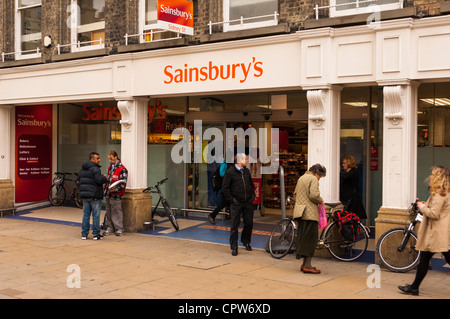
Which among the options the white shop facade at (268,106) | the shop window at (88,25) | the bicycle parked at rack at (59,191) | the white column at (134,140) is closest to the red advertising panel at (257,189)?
the white shop facade at (268,106)

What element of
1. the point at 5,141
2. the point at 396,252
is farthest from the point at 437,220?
the point at 5,141

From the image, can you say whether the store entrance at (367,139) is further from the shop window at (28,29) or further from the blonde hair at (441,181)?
the shop window at (28,29)

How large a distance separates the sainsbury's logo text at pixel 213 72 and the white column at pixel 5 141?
6.06m

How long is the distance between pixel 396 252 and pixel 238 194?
113 inches

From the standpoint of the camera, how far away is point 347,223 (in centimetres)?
966

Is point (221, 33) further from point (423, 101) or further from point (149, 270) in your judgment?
point (149, 270)

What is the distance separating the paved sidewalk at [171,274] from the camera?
741 centimetres

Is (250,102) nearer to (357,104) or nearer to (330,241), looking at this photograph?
(357,104)

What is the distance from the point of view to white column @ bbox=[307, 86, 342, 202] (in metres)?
9.95

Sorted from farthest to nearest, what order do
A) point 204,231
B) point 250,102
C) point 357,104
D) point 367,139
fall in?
point 250,102 → point 204,231 → point 357,104 → point 367,139

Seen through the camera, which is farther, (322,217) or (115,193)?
(115,193)
